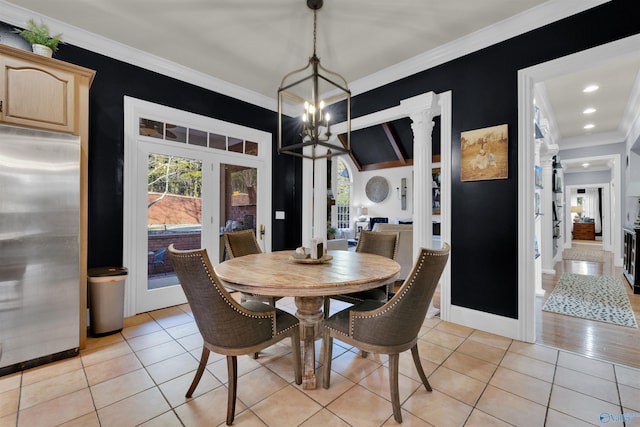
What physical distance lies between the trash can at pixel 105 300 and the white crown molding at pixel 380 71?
2.24m

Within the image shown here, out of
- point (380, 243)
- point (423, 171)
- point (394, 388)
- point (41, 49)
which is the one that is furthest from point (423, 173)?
point (41, 49)

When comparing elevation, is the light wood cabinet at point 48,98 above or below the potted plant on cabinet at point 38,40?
below

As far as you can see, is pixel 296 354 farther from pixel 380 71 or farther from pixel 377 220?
pixel 377 220

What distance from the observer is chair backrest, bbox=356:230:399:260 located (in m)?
2.77

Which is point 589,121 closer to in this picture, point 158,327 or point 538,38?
point 538,38

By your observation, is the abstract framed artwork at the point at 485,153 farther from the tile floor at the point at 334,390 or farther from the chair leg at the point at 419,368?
the chair leg at the point at 419,368

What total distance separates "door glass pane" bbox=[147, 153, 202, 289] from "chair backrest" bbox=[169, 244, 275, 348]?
211cm

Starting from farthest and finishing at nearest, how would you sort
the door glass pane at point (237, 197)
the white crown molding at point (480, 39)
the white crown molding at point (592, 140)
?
the white crown molding at point (592, 140)
the door glass pane at point (237, 197)
the white crown molding at point (480, 39)

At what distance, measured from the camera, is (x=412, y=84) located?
332cm

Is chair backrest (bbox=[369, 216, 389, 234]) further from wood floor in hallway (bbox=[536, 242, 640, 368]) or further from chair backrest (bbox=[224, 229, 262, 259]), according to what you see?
chair backrest (bbox=[224, 229, 262, 259])

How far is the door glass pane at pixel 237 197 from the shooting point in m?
3.90

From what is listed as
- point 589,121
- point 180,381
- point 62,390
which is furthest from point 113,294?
point 589,121

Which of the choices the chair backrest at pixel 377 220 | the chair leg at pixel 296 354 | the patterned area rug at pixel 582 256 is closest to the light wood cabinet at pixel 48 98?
the chair leg at pixel 296 354

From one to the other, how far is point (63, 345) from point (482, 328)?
361cm
